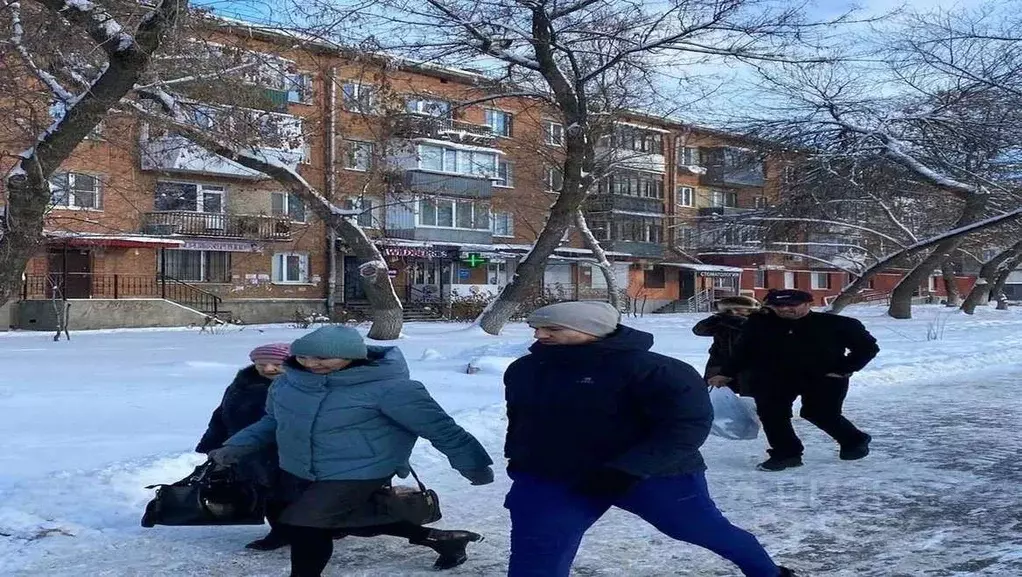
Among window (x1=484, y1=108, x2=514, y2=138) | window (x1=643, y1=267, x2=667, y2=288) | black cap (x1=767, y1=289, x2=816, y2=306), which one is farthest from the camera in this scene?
window (x1=643, y1=267, x2=667, y2=288)

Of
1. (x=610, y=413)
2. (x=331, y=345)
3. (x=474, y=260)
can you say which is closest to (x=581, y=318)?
(x=610, y=413)

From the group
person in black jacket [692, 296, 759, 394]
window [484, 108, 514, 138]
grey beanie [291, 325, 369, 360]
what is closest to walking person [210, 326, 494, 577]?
grey beanie [291, 325, 369, 360]

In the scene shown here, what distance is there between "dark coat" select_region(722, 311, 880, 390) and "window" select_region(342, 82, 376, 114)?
10005 mm

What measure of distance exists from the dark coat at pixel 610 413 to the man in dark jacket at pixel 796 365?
11.5 ft

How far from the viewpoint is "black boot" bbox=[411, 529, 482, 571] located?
499 cm

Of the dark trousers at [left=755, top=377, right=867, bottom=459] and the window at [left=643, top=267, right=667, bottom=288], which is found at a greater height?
the window at [left=643, top=267, right=667, bottom=288]

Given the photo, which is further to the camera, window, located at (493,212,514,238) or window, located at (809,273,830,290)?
window, located at (809,273,830,290)

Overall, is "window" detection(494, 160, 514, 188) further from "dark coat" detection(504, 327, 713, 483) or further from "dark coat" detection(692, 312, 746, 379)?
"dark coat" detection(504, 327, 713, 483)

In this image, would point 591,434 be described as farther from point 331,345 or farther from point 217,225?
point 217,225

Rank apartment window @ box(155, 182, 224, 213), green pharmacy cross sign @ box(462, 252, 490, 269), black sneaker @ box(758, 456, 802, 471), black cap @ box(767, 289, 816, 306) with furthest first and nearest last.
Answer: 1. green pharmacy cross sign @ box(462, 252, 490, 269)
2. apartment window @ box(155, 182, 224, 213)
3. black sneaker @ box(758, 456, 802, 471)
4. black cap @ box(767, 289, 816, 306)

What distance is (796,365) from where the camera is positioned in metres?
7.15

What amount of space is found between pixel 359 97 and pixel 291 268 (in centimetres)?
2312

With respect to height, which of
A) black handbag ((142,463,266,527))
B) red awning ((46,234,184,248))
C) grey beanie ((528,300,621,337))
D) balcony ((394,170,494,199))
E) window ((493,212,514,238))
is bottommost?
black handbag ((142,463,266,527))

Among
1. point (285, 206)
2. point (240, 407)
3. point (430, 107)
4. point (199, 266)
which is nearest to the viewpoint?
point (240, 407)
